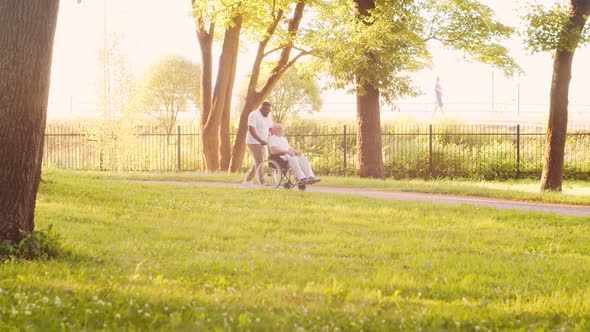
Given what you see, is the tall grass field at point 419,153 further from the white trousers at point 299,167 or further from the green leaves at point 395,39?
the white trousers at point 299,167

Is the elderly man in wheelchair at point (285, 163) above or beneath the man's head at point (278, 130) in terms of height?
beneath

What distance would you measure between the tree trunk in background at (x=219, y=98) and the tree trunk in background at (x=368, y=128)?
216 inches

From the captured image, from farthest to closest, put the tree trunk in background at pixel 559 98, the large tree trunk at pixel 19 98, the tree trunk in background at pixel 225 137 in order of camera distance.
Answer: the tree trunk in background at pixel 225 137
the tree trunk in background at pixel 559 98
the large tree trunk at pixel 19 98

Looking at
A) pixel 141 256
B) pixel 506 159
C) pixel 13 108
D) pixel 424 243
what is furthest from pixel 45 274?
pixel 506 159

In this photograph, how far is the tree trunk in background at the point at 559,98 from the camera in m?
17.7

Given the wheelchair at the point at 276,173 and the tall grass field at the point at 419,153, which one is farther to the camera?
the tall grass field at the point at 419,153

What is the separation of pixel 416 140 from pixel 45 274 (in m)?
24.6

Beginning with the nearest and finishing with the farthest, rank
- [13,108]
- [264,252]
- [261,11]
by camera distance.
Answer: [13,108] < [264,252] < [261,11]

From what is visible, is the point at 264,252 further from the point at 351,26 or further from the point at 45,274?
the point at 351,26

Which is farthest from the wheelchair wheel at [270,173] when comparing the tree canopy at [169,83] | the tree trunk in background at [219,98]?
the tree canopy at [169,83]

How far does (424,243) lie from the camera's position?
8.86 m

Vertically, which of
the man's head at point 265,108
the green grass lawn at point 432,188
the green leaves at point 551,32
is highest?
the green leaves at point 551,32

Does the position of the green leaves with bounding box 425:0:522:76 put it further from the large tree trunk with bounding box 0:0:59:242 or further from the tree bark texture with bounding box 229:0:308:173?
the large tree trunk with bounding box 0:0:59:242

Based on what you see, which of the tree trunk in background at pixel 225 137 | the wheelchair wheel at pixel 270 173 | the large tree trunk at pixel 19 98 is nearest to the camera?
the large tree trunk at pixel 19 98
